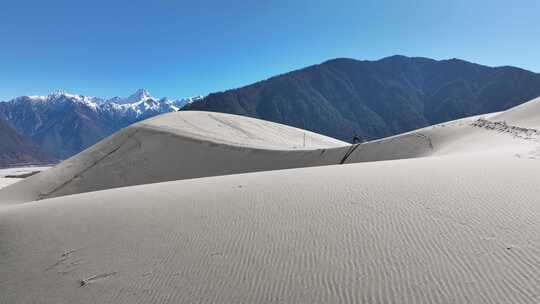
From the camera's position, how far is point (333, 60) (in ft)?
485

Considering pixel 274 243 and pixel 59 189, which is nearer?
pixel 274 243

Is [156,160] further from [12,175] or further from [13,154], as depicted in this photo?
[13,154]

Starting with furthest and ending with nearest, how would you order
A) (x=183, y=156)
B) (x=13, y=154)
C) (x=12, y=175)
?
1. (x=13, y=154)
2. (x=12, y=175)
3. (x=183, y=156)

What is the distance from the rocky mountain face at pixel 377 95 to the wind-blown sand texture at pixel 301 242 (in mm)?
102560

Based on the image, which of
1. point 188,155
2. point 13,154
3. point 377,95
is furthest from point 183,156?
point 13,154

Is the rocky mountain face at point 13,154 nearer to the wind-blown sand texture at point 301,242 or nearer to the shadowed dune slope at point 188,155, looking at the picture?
the shadowed dune slope at point 188,155

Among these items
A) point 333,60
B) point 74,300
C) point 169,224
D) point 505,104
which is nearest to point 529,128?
point 169,224

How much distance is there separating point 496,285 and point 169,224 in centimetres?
388

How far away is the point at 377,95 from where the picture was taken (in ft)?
418

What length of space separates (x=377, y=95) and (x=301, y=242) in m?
132

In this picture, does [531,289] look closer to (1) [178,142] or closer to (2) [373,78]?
(1) [178,142]

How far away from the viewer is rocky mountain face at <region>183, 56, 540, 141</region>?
4402 inches

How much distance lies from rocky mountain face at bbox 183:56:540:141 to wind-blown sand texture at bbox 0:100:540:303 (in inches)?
4038

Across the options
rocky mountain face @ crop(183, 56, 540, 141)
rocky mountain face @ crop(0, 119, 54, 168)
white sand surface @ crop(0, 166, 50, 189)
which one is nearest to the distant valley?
rocky mountain face @ crop(183, 56, 540, 141)
